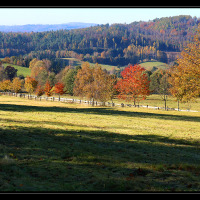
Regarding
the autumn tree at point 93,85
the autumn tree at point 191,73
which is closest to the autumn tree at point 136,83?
the autumn tree at point 93,85

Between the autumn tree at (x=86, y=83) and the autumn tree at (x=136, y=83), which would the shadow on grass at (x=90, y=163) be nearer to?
the autumn tree at (x=136, y=83)

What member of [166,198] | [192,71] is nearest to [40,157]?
[166,198]

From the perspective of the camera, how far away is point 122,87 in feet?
204

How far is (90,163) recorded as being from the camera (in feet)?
37.5

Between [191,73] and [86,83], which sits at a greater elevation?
[191,73]

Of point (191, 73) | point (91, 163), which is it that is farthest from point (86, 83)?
point (91, 163)

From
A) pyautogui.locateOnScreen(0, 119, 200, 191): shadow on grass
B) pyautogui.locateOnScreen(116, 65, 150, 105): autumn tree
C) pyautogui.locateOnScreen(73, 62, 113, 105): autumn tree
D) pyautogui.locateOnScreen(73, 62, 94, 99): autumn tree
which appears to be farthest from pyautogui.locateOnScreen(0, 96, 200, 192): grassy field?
pyautogui.locateOnScreen(73, 62, 94, 99): autumn tree

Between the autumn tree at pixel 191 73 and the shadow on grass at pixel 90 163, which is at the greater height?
the autumn tree at pixel 191 73

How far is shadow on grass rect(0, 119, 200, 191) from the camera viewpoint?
348 inches

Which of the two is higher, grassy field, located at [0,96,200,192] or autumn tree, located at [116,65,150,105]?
autumn tree, located at [116,65,150,105]

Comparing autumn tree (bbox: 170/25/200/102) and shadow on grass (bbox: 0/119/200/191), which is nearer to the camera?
shadow on grass (bbox: 0/119/200/191)

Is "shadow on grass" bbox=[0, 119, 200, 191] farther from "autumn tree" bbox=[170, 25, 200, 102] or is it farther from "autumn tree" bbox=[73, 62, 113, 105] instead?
"autumn tree" bbox=[73, 62, 113, 105]

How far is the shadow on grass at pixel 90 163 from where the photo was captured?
8.84 m

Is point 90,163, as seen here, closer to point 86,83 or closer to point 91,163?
point 91,163
